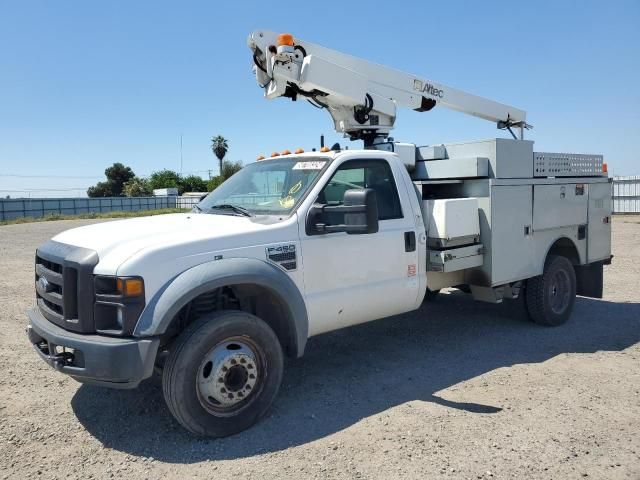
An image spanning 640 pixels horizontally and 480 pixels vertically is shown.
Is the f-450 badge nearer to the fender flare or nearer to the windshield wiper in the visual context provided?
the fender flare

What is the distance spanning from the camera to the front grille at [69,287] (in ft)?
11.7

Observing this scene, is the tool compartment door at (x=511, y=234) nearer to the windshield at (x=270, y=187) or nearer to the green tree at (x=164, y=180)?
the windshield at (x=270, y=187)

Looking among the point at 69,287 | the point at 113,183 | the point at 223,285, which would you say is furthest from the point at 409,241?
the point at 113,183

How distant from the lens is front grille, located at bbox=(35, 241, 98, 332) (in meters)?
3.56

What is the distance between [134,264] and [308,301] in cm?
142

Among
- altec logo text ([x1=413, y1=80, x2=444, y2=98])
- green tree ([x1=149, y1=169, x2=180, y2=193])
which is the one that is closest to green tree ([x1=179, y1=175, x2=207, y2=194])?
green tree ([x1=149, y1=169, x2=180, y2=193])

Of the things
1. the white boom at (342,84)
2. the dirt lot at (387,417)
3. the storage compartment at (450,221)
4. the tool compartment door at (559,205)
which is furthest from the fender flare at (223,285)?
the tool compartment door at (559,205)

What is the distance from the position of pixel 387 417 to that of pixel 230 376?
4.06 ft

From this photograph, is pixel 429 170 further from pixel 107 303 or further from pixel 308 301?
pixel 107 303

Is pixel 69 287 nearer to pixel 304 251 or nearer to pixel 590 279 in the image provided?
pixel 304 251

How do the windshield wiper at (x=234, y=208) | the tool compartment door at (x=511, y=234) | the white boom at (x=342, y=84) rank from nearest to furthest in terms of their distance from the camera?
the windshield wiper at (x=234, y=208)
the white boom at (x=342, y=84)
the tool compartment door at (x=511, y=234)

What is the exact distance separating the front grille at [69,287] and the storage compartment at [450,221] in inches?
123

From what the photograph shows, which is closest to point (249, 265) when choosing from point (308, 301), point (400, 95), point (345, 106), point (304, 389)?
point (308, 301)

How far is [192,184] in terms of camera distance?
91.7 meters
